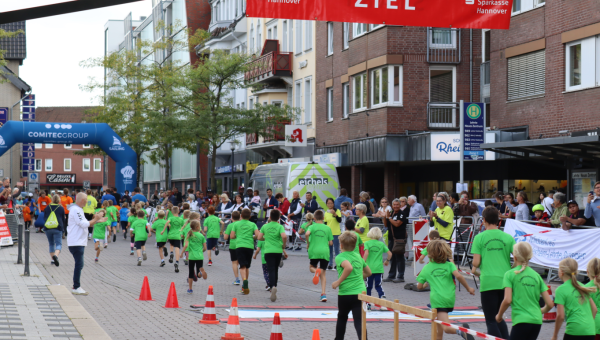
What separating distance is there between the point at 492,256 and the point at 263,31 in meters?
37.6

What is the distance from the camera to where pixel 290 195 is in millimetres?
26969

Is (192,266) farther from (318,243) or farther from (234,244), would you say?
(318,243)

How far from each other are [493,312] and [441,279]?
2.29 ft

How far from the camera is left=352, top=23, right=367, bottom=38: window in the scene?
102ft

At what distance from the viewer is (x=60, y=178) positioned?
11306 cm

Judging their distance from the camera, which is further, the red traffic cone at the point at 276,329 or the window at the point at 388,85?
the window at the point at 388,85

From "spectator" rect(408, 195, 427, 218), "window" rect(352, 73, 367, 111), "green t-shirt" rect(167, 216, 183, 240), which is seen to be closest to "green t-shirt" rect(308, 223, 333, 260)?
"spectator" rect(408, 195, 427, 218)

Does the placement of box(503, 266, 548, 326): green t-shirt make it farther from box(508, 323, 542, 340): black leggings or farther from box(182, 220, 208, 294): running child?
box(182, 220, 208, 294): running child

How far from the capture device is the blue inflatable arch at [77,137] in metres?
36.2

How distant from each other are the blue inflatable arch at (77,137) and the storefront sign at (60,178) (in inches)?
3012

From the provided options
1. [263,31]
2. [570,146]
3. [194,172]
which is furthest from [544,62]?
[194,172]

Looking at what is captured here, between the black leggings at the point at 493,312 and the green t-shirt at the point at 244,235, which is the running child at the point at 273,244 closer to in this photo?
the green t-shirt at the point at 244,235

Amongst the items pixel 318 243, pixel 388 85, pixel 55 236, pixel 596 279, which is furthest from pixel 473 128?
pixel 596 279

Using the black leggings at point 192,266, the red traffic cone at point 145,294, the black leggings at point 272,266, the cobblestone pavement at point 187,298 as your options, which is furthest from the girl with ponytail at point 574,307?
the black leggings at point 192,266
